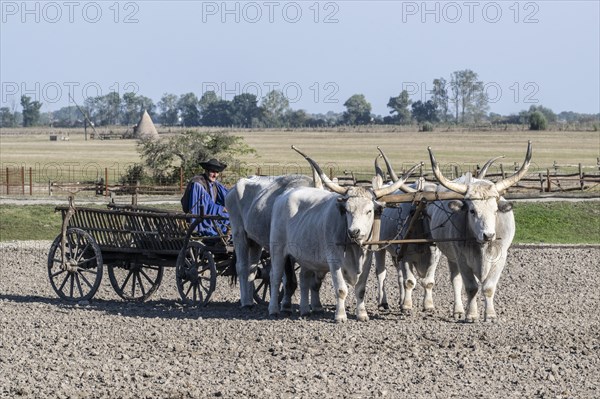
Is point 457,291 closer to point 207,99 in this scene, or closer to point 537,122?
point 537,122

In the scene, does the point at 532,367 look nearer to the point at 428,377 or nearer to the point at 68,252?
the point at 428,377

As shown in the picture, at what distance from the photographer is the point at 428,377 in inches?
428

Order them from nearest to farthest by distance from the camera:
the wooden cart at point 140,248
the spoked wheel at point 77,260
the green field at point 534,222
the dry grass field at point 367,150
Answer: the wooden cart at point 140,248 < the spoked wheel at point 77,260 < the green field at point 534,222 < the dry grass field at point 367,150

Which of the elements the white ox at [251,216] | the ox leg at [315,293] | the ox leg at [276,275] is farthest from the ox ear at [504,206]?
the white ox at [251,216]

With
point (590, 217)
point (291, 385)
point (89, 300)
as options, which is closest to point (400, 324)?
point (291, 385)

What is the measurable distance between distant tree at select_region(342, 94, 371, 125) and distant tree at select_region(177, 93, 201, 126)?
2180 cm

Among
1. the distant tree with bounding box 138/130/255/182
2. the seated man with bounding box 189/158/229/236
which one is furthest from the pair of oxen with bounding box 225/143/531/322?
the distant tree with bounding box 138/130/255/182

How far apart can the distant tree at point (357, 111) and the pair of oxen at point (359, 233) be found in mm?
154198

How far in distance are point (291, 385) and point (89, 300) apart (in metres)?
7.21

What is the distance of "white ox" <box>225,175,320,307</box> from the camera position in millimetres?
15773

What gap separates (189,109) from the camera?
180 m

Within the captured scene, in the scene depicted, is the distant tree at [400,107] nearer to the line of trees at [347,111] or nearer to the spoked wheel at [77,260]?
the line of trees at [347,111]

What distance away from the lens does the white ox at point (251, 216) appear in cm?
1577

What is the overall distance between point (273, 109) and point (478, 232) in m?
157
